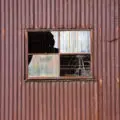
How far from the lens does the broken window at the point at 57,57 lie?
12.2m

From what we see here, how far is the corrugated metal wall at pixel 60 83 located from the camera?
479 inches

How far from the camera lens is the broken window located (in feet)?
40.2

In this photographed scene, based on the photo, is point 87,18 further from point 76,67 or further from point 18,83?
point 18,83

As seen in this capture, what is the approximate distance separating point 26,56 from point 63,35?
1.27 metres

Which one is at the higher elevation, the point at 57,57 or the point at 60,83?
the point at 57,57

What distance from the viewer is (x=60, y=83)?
1220cm

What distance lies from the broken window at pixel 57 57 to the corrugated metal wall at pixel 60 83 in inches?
9.5

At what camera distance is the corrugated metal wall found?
1217 cm

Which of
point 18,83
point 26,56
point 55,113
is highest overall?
point 26,56

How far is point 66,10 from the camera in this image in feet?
40.2

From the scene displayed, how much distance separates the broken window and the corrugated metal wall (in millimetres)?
242

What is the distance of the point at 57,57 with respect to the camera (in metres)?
12.2

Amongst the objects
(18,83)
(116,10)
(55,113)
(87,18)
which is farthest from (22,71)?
Result: (116,10)

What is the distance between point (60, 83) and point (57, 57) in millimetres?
772
